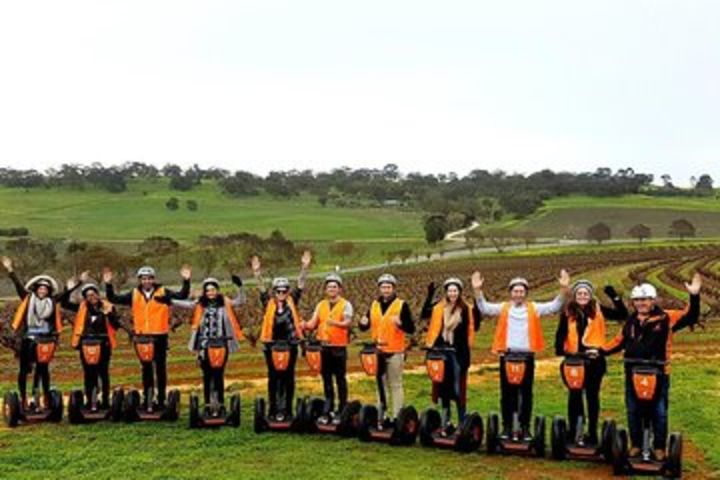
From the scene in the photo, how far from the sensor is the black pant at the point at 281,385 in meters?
13.5

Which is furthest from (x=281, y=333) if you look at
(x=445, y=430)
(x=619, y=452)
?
(x=619, y=452)

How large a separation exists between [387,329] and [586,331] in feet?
8.87

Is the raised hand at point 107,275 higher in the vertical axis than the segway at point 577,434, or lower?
higher

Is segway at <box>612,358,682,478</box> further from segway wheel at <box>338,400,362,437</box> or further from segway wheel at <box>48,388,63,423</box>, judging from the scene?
segway wheel at <box>48,388,63,423</box>

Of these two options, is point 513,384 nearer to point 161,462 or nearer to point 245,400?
point 161,462

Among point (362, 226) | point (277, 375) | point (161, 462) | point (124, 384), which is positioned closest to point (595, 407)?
point (277, 375)

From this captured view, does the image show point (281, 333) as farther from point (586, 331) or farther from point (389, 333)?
point (586, 331)

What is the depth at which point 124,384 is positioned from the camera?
20.9 m

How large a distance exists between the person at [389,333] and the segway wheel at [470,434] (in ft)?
3.45

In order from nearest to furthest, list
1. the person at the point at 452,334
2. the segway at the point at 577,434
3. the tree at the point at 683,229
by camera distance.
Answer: the segway at the point at 577,434 → the person at the point at 452,334 → the tree at the point at 683,229

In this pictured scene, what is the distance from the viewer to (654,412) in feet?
36.6

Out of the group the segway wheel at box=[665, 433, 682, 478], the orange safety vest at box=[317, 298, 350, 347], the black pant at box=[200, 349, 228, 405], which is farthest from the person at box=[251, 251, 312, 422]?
the segway wheel at box=[665, 433, 682, 478]

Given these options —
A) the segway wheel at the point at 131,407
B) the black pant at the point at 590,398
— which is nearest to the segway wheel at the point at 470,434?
the black pant at the point at 590,398

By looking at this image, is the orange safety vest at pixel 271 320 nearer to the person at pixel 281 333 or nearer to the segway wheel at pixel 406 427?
the person at pixel 281 333
